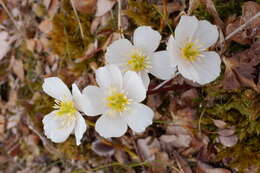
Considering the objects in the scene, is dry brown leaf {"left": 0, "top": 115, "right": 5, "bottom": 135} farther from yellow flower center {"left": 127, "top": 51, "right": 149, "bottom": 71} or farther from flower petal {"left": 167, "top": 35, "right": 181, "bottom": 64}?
flower petal {"left": 167, "top": 35, "right": 181, "bottom": 64}

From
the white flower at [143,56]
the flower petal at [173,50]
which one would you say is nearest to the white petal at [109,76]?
the white flower at [143,56]

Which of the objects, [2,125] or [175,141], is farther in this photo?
[2,125]

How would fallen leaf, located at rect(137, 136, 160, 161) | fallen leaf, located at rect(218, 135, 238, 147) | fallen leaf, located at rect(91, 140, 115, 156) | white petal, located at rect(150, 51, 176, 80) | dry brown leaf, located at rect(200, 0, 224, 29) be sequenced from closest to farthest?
white petal, located at rect(150, 51, 176, 80), dry brown leaf, located at rect(200, 0, 224, 29), fallen leaf, located at rect(218, 135, 238, 147), fallen leaf, located at rect(137, 136, 160, 161), fallen leaf, located at rect(91, 140, 115, 156)

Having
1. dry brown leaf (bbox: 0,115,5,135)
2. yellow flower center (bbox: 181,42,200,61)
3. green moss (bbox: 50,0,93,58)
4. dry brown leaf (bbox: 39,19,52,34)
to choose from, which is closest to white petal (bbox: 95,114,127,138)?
yellow flower center (bbox: 181,42,200,61)

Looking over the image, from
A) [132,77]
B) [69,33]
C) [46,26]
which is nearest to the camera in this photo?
[132,77]

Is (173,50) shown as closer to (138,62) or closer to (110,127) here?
(138,62)

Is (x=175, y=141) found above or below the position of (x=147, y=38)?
below

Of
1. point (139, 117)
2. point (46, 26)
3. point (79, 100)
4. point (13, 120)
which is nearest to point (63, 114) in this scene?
point (79, 100)

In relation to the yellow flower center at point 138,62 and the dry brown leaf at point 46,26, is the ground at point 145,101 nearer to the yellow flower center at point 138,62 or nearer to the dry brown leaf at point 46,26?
the dry brown leaf at point 46,26
